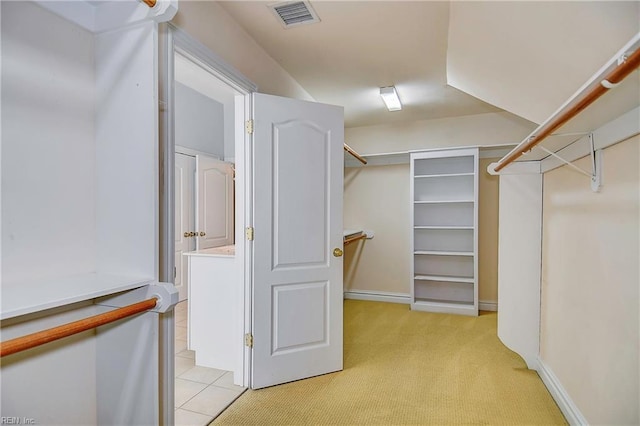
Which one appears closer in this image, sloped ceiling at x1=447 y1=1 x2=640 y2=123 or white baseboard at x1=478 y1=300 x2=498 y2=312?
sloped ceiling at x1=447 y1=1 x2=640 y2=123

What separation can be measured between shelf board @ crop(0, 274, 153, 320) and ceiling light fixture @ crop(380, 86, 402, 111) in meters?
2.75

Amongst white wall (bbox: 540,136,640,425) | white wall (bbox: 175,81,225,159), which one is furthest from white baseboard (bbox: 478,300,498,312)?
white wall (bbox: 175,81,225,159)

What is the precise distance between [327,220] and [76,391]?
1707 mm

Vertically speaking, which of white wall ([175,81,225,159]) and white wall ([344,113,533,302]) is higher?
white wall ([175,81,225,159])

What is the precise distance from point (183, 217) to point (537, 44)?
4.13 m

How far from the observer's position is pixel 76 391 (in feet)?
3.98

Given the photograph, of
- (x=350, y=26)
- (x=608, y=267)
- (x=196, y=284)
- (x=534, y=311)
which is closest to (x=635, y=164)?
(x=608, y=267)

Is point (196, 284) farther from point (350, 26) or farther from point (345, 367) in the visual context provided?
point (350, 26)

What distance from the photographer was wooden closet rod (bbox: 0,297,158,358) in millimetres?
787

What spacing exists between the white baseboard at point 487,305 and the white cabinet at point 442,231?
11 centimetres

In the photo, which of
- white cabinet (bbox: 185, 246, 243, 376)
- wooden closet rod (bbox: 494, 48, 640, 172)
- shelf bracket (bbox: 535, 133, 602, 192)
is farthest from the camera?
white cabinet (bbox: 185, 246, 243, 376)

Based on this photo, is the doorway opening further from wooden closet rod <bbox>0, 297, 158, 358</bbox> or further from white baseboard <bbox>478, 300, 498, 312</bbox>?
white baseboard <bbox>478, 300, 498, 312</bbox>

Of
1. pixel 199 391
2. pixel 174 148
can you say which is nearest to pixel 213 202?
pixel 199 391

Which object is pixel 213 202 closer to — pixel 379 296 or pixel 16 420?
pixel 379 296
